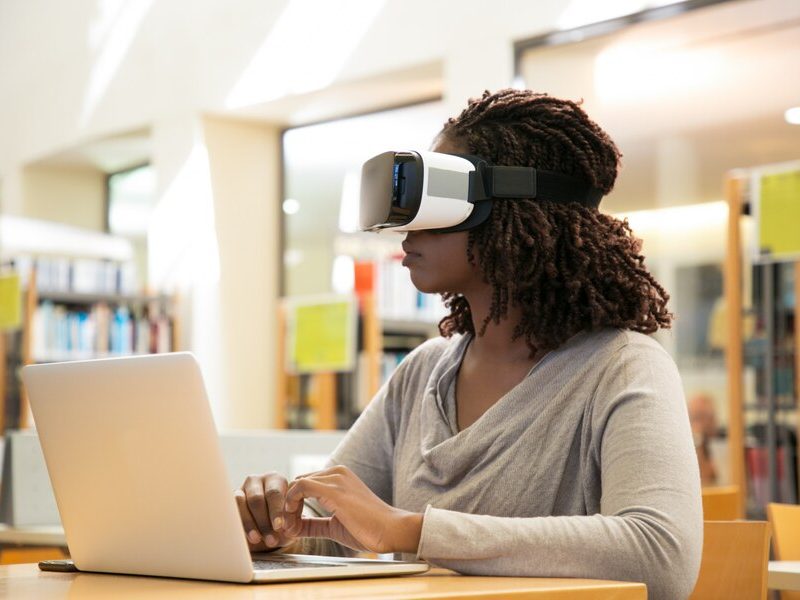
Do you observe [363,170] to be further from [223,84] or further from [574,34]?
[223,84]

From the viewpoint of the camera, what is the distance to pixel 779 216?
11.6 feet

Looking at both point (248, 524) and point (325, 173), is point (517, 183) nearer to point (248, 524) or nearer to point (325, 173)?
point (248, 524)

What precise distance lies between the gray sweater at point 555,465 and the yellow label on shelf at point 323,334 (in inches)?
125

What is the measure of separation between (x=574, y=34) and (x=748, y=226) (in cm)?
100

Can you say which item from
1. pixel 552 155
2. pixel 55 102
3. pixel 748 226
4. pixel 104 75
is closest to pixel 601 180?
pixel 552 155

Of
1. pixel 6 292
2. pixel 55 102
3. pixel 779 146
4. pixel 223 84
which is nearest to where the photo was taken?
pixel 779 146

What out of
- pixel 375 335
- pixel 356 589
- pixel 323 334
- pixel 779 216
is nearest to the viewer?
pixel 356 589

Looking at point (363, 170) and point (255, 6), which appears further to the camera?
point (255, 6)

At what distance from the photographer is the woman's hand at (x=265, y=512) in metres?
1.35

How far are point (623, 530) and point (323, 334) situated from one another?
3.88 metres

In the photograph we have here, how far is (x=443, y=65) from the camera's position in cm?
520

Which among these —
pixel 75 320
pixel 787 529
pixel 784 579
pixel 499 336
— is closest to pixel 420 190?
pixel 499 336

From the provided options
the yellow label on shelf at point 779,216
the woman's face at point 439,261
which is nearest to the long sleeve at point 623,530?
the woman's face at point 439,261

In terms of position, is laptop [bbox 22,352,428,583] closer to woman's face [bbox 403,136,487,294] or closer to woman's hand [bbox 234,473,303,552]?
woman's hand [bbox 234,473,303,552]
